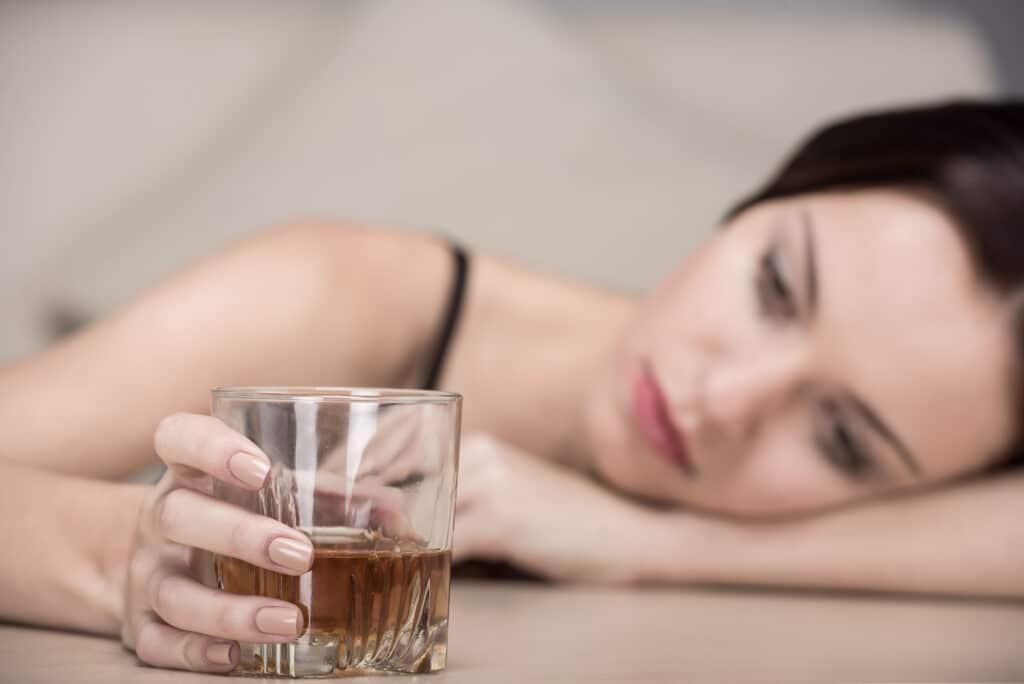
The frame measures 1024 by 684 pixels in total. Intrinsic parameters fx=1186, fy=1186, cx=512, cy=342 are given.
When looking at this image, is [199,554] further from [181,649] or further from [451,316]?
[451,316]

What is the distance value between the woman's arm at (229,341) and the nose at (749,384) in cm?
47

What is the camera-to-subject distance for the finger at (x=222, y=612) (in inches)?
25.1

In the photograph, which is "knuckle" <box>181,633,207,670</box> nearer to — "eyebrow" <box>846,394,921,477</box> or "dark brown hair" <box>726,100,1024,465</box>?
"eyebrow" <box>846,394,921,477</box>

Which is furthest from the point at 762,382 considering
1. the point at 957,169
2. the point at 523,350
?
the point at 523,350

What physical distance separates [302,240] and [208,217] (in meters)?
0.56

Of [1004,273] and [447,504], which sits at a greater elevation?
[1004,273]

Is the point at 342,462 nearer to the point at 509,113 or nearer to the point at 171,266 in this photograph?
the point at 171,266

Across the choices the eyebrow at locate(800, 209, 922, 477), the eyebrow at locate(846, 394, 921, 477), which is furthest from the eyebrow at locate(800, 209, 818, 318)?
the eyebrow at locate(846, 394, 921, 477)

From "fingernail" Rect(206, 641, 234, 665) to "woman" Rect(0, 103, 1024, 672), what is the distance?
0.51 m

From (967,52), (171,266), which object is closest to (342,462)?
(171,266)

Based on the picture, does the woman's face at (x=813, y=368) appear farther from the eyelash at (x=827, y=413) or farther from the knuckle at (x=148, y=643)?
the knuckle at (x=148, y=643)

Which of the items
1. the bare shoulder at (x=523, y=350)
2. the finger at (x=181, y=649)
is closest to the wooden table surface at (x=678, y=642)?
the finger at (x=181, y=649)

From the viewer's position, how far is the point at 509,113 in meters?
2.17

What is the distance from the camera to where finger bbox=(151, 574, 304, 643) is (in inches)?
25.1
